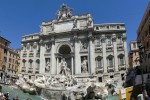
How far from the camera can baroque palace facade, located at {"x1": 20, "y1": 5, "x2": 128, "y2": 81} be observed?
40.7 m

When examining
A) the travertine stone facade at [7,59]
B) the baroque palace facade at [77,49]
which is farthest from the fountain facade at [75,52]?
the travertine stone facade at [7,59]

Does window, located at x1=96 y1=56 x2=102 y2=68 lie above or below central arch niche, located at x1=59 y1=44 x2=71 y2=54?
below

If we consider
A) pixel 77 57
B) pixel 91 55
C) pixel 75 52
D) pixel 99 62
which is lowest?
Answer: pixel 99 62

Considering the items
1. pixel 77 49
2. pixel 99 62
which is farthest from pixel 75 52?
pixel 99 62

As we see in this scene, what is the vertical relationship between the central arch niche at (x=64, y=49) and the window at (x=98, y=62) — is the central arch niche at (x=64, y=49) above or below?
above

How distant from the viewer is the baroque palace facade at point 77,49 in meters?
40.7

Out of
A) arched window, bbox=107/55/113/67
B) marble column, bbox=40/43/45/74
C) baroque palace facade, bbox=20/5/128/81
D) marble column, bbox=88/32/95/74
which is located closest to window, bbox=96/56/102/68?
baroque palace facade, bbox=20/5/128/81

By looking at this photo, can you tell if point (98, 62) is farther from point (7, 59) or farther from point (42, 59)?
point (7, 59)

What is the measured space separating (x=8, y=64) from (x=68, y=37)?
66.4ft

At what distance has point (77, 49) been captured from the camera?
42.8m

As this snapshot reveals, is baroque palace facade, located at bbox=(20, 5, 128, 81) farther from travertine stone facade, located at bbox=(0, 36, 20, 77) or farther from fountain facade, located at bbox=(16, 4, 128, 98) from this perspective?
travertine stone facade, located at bbox=(0, 36, 20, 77)

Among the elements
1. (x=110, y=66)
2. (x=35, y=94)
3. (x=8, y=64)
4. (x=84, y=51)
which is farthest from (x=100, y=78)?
(x=8, y=64)

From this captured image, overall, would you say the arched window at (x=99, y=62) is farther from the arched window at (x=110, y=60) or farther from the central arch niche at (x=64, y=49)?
the central arch niche at (x=64, y=49)

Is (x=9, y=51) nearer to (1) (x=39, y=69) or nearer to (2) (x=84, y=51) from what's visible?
(1) (x=39, y=69)
